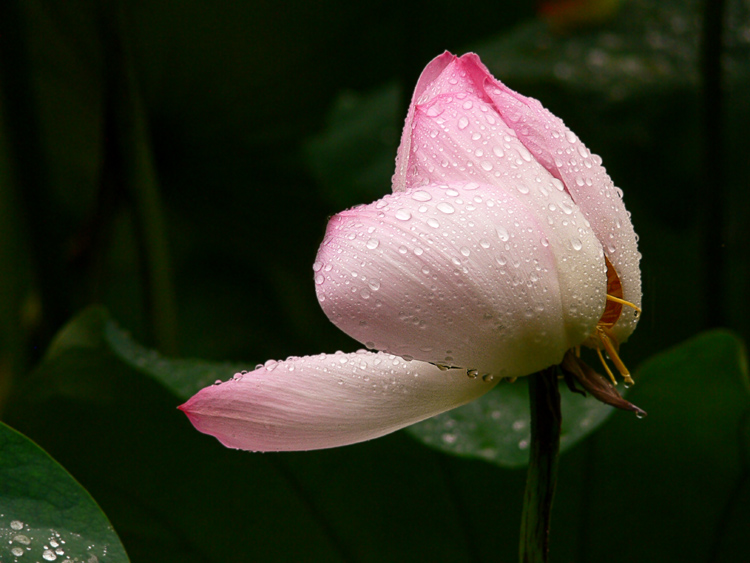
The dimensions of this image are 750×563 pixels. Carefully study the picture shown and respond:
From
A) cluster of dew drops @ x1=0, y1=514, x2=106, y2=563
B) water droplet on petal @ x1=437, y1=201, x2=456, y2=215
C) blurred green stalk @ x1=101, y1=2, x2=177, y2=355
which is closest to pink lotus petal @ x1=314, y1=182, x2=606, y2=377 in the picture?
water droplet on petal @ x1=437, y1=201, x2=456, y2=215

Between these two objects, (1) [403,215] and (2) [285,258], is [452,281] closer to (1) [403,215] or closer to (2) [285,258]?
(1) [403,215]

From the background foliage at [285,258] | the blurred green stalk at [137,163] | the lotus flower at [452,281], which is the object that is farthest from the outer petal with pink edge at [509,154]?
the blurred green stalk at [137,163]

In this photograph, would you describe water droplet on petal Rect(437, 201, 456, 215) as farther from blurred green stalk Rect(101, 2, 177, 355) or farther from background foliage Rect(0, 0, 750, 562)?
blurred green stalk Rect(101, 2, 177, 355)

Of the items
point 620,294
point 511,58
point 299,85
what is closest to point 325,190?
point 299,85

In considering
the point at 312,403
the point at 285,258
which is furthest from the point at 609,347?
the point at 285,258

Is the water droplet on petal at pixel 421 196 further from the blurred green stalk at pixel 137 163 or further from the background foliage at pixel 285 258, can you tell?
the blurred green stalk at pixel 137 163

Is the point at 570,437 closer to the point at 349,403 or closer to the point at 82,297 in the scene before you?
the point at 349,403
